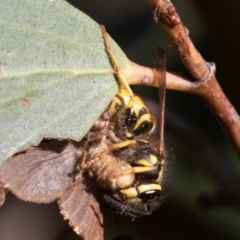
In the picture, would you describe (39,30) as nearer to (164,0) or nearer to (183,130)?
(164,0)

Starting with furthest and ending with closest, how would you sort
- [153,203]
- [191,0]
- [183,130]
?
1. [191,0]
2. [183,130]
3. [153,203]

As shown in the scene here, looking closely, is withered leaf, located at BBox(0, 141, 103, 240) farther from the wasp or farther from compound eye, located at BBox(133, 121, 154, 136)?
compound eye, located at BBox(133, 121, 154, 136)

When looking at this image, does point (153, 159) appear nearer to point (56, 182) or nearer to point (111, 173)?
point (111, 173)

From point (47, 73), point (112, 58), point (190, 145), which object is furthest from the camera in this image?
point (190, 145)

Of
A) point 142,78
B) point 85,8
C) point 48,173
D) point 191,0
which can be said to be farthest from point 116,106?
point 85,8

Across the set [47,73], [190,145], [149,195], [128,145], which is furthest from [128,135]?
[190,145]

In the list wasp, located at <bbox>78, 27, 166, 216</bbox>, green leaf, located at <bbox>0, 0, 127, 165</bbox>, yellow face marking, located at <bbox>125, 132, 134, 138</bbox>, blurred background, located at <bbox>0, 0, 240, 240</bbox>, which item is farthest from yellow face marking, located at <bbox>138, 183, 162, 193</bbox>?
blurred background, located at <bbox>0, 0, 240, 240</bbox>
